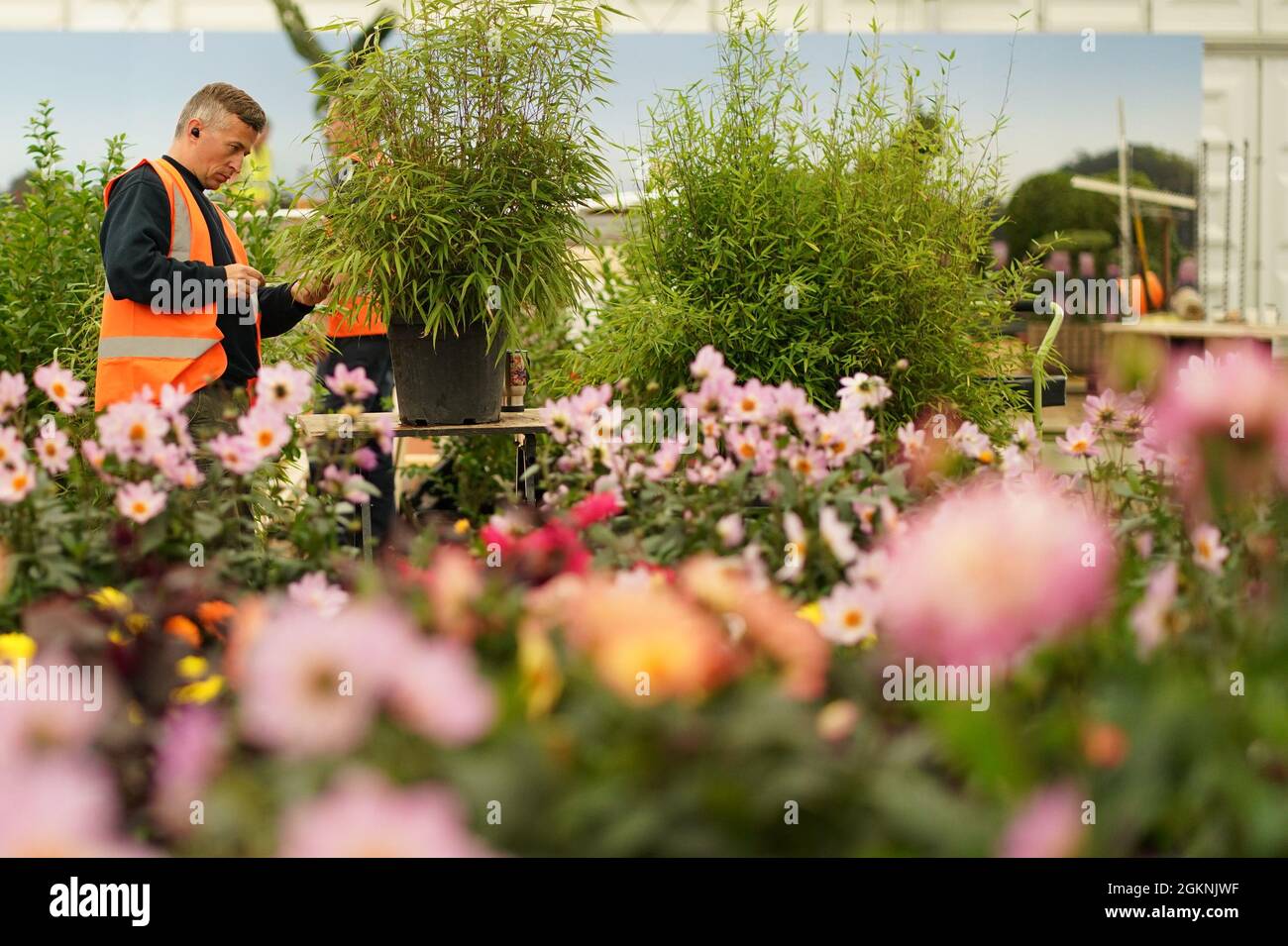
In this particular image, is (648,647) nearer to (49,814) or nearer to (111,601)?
(49,814)

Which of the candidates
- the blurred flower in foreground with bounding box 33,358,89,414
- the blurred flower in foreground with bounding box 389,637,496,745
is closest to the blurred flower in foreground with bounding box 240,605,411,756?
the blurred flower in foreground with bounding box 389,637,496,745

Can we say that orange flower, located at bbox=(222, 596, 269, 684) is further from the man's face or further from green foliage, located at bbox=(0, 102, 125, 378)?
green foliage, located at bbox=(0, 102, 125, 378)

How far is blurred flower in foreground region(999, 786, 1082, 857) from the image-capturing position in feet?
1.75

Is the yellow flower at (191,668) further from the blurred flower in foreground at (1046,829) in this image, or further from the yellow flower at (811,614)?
the blurred flower in foreground at (1046,829)

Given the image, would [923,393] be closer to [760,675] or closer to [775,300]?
[775,300]

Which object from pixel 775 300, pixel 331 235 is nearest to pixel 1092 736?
pixel 775 300

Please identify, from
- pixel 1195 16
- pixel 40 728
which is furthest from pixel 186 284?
pixel 1195 16

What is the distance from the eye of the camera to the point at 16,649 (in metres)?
0.95

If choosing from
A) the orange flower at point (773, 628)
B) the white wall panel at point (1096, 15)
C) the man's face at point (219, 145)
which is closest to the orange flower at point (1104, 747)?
the orange flower at point (773, 628)

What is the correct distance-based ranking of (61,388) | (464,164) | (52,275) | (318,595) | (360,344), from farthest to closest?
(360,344) → (52,275) → (464,164) → (61,388) → (318,595)

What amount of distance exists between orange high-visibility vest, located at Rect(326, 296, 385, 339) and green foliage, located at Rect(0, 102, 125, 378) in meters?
0.57

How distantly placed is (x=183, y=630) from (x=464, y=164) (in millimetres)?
1438

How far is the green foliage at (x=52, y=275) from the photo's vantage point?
3070 millimetres
